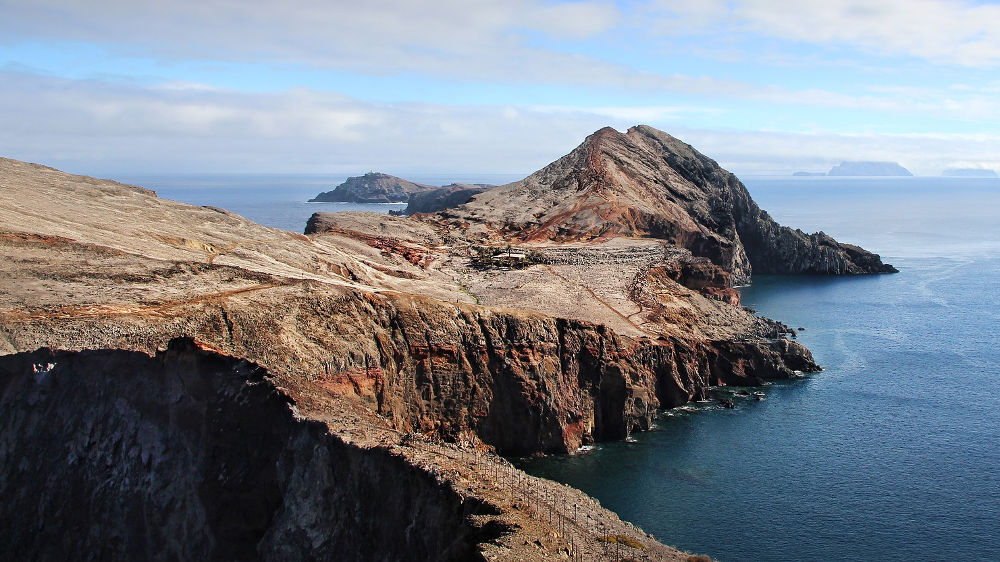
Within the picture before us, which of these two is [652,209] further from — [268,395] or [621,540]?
[268,395]

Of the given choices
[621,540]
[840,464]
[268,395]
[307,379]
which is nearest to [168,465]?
[268,395]

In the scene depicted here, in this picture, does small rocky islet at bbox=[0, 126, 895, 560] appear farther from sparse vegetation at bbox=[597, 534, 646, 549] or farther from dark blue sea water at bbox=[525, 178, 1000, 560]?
dark blue sea water at bbox=[525, 178, 1000, 560]

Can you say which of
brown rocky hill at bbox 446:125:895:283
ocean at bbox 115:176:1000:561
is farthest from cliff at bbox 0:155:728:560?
brown rocky hill at bbox 446:125:895:283

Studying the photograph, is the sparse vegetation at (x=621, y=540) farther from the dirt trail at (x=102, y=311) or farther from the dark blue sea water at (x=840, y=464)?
the dirt trail at (x=102, y=311)

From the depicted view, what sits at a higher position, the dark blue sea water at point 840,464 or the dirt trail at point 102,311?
the dirt trail at point 102,311

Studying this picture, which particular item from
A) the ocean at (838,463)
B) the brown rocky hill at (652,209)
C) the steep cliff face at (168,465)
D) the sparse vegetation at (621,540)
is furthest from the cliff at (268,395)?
the brown rocky hill at (652,209)

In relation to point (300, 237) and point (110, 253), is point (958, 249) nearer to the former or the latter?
point (300, 237)
